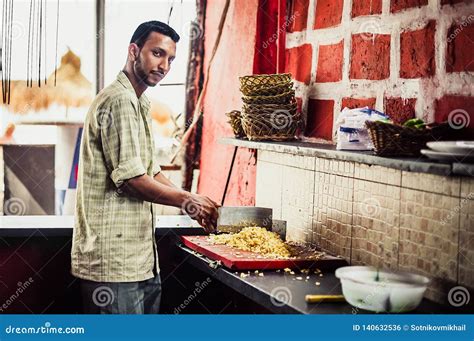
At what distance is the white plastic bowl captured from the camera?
2428mm

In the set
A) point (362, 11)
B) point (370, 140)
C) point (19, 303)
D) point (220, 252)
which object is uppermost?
point (362, 11)

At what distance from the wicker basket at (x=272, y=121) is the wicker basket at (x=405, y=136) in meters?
0.97

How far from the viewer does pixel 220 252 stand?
10.6 ft

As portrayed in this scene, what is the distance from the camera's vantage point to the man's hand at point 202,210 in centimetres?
325

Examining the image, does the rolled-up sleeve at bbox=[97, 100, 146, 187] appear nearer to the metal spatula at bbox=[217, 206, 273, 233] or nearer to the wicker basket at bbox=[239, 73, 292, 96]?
the metal spatula at bbox=[217, 206, 273, 233]

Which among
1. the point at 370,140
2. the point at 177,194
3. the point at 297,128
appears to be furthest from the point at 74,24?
the point at 370,140

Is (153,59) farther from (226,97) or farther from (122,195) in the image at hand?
(226,97)

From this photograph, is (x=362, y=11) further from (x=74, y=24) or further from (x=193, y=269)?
(x=74, y=24)

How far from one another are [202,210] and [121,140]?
1.52ft

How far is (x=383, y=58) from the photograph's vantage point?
3129 millimetres

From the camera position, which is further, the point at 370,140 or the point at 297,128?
the point at 297,128

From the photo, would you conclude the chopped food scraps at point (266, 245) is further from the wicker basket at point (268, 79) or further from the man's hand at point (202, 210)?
the wicker basket at point (268, 79)
